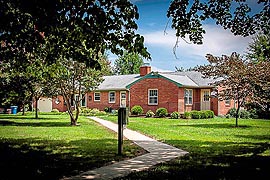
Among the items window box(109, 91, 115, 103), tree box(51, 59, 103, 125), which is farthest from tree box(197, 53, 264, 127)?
window box(109, 91, 115, 103)

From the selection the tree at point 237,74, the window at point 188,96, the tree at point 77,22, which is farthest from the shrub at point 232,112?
the tree at point 77,22

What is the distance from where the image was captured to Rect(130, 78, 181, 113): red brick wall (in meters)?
31.0

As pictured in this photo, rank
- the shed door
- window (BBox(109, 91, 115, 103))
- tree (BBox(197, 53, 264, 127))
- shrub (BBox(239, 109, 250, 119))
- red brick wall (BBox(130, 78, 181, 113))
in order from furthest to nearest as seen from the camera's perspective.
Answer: the shed door → window (BBox(109, 91, 115, 103)) → red brick wall (BBox(130, 78, 181, 113)) → shrub (BBox(239, 109, 250, 119)) → tree (BBox(197, 53, 264, 127))

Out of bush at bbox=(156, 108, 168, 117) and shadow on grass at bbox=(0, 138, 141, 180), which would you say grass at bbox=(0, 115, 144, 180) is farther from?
bush at bbox=(156, 108, 168, 117)

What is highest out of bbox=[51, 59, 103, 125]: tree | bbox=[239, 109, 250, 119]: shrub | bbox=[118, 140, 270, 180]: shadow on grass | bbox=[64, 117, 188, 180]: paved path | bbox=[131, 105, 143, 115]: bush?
bbox=[51, 59, 103, 125]: tree

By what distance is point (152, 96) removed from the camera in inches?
1284

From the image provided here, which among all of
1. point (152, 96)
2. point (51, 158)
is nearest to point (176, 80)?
point (152, 96)

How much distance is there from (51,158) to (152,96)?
24364 mm

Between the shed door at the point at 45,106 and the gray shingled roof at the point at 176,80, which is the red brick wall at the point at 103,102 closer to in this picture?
the gray shingled roof at the point at 176,80

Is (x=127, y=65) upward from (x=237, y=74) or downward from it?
upward

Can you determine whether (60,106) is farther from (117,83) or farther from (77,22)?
(77,22)

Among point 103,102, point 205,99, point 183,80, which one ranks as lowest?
point 103,102

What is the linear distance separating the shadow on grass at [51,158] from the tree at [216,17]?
165 inches

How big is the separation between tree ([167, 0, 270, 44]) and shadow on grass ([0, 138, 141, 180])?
165 inches
